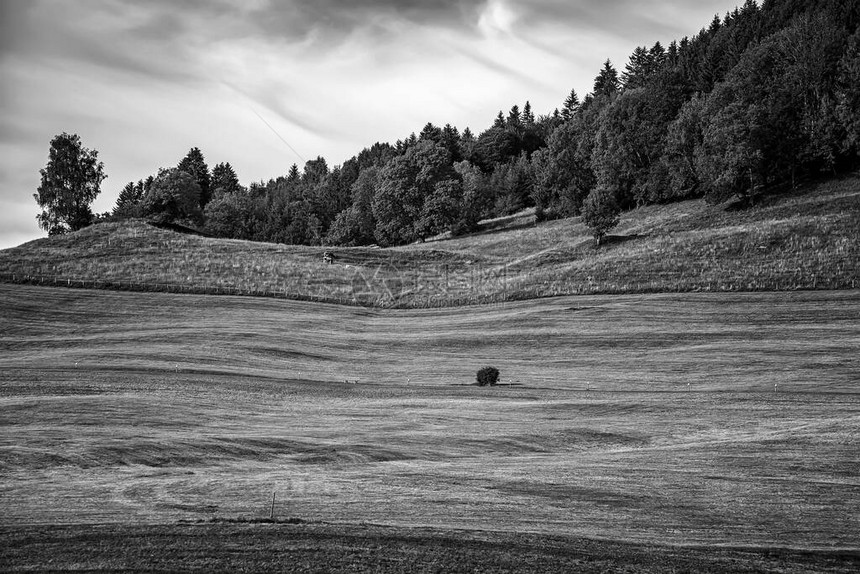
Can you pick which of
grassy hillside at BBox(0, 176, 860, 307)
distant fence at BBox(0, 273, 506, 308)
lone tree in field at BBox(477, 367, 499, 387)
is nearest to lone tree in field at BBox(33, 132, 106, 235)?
grassy hillside at BBox(0, 176, 860, 307)

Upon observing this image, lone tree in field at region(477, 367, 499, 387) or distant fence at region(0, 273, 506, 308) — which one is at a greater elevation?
distant fence at region(0, 273, 506, 308)

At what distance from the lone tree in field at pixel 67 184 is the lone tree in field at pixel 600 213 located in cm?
7454

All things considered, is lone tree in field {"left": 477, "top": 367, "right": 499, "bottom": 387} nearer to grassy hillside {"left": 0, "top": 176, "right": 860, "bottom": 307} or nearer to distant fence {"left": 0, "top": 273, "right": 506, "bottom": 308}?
distant fence {"left": 0, "top": 273, "right": 506, "bottom": 308}

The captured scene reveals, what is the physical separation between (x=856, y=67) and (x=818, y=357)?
231 feet

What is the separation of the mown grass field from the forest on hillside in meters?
39.8

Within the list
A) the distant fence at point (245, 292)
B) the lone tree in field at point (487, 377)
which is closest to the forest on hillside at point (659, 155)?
the distant fence at point (245, 292)

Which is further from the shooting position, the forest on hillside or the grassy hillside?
the forest on hillside

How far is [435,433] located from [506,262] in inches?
2423

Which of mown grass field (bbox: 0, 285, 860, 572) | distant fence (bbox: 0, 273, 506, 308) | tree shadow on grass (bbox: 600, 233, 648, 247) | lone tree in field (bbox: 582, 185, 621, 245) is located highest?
lone tree in field (bbox: 582, 185, 621, 245)

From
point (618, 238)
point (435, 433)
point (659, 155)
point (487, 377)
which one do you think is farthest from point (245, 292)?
point (659, 155)

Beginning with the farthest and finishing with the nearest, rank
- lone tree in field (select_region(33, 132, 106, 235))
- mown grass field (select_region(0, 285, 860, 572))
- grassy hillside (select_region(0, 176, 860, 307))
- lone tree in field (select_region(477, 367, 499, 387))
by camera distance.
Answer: lone tree in field (select_region(33, 132, 106, 235)), grassy hillside (select_region(0, 176, 860, 307)), lone tree in field (select_region(477, 367, 499, 387)), mown grass field (select_region(0, 285, 860, 572))

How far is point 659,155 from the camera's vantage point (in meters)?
123

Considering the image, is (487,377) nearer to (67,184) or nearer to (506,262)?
(506,262)

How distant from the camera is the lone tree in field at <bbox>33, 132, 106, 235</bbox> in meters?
123
